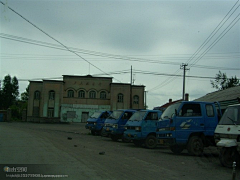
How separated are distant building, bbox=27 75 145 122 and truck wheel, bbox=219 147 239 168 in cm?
4928

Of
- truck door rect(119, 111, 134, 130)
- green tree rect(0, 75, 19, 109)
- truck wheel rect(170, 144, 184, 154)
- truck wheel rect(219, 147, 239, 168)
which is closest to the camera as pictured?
truck wheel rect(219, 147, 239, 168)

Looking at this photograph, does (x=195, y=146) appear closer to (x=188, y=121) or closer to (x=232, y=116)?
(x=188, y=121)

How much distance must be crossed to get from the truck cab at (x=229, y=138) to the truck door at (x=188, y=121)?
2.33 m

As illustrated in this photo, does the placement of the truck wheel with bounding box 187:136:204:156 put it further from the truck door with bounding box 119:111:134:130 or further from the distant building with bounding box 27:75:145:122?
the distant building with bounding box 27:75:145:122

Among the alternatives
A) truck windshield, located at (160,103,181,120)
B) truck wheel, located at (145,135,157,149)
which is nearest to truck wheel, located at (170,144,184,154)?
truck windshield, located at (160,103,181,120)

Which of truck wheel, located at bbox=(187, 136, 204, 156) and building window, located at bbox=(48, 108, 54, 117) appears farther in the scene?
building window, located at bbox=(48, 108, 54, 117)

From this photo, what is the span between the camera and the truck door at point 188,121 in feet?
39.8

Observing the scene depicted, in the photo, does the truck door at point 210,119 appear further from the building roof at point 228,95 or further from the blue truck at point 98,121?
the blue truck at point 98,121

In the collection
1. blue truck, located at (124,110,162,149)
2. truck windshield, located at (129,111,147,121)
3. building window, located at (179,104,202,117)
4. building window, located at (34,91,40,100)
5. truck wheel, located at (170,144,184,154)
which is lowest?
truck wheel, located at (170,144,184,154)

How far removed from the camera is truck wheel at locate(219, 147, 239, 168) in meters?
9.27

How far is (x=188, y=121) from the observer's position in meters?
12.2

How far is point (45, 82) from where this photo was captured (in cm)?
5756

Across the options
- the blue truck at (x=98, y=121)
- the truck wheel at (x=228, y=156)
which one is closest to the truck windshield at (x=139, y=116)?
the truck wheel at (x=228, y=156)

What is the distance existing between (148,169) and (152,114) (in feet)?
24.9
